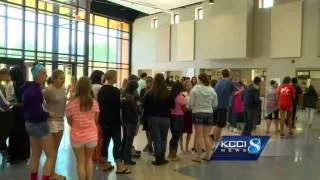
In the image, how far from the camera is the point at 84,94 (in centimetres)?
359

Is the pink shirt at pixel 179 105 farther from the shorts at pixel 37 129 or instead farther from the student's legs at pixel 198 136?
the shorts at pixel 37 129

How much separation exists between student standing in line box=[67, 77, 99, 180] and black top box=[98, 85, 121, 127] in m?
0.87

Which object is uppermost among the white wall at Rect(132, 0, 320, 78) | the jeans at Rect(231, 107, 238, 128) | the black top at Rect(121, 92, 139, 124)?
the white wall at Rect(132, 0, 320, 78)

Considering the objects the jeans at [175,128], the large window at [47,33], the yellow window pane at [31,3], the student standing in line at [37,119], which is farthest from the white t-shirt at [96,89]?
the yellow window pane at [31,3]

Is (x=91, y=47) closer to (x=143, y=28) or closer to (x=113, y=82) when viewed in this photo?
(x=143, y=28)

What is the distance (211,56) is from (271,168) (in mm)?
12955

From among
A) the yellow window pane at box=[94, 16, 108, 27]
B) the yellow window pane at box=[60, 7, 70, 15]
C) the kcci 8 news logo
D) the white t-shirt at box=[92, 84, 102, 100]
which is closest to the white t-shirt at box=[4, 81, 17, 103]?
the white t-shirt at box=[92, 84, 102, 100]

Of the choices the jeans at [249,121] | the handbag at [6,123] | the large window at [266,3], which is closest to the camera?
the handbag at [6,123]

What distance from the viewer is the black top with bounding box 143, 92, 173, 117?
5.22 meters

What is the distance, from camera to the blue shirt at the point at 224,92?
21.4 feet

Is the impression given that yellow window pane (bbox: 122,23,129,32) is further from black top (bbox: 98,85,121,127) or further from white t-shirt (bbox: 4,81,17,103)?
black top (bbox: 98,85,121,127)

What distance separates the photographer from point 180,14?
20.7 m

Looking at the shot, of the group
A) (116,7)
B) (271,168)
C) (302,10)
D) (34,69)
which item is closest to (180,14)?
(116,7)

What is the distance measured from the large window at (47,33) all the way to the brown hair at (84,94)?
39.4ft
